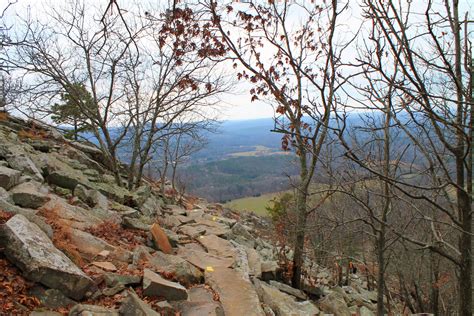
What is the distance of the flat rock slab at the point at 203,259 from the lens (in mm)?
5901

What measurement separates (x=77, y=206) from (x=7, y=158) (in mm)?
1661

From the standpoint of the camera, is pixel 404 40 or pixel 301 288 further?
pixel 301 288

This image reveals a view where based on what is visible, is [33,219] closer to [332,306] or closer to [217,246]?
[217,246]

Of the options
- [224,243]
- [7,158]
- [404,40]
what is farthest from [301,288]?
[7,158]

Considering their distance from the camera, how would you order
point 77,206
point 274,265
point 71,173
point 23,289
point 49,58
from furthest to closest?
point 49,58
point 71,173
point 274,265
point 77,206
point 23,289

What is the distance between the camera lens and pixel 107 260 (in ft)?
15.9

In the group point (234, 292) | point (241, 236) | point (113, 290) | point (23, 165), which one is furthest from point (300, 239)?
point (23, 165)

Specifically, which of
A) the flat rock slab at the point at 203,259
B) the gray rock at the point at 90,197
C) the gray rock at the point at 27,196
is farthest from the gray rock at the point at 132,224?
the gray rock at the point at 27,196

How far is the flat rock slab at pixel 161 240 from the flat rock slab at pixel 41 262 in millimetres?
2423

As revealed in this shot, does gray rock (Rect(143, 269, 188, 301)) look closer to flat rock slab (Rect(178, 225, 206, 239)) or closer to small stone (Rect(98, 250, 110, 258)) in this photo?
small stone (Rect(98, 250, 110, 258))

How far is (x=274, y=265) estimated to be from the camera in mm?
7375

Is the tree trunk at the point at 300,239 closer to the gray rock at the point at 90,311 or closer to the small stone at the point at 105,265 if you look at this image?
the small stone at the point at 105,265

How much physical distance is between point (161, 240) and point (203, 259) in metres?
0.83

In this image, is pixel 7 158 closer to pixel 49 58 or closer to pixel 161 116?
pixel 49 58
